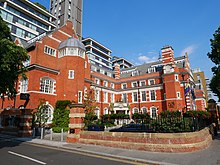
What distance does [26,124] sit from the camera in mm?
19719

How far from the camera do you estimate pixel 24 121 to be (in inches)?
777

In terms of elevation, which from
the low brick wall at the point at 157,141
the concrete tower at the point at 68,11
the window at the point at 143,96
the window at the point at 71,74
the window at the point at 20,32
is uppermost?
the concrete tower at the point at 68,11

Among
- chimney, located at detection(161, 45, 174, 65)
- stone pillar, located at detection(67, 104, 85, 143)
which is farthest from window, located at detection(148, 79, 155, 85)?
stone pillar, located at detection(67, 104, 85, 143)

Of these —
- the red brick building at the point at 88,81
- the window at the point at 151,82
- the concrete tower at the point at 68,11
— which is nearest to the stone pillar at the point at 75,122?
the red brick building at the point at 88,81

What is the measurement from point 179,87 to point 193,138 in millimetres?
28921

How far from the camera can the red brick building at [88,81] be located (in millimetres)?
25234

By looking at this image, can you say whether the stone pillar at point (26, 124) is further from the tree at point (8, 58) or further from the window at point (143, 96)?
the window at point (143, 96)

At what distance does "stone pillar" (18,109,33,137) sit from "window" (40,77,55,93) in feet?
18.3

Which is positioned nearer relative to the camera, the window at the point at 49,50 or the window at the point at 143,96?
the window at the point at 49,50

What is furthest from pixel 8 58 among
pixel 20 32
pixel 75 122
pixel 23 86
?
pixel 20 32

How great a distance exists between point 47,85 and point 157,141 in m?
21.3

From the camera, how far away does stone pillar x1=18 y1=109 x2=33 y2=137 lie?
19516mm

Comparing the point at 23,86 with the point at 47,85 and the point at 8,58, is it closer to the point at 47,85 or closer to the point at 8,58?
the point at 47,85

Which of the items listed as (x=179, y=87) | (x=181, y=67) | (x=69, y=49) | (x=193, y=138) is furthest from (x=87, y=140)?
(x=181, y=67)
